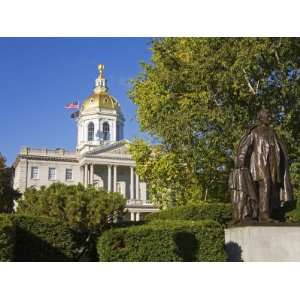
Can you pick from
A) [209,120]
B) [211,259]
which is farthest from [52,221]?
[209,120]

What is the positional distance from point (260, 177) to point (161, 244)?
2637 millimetres

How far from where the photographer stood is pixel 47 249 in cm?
1207

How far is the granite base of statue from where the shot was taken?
424 inches

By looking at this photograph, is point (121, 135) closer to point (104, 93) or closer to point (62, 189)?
point (104, 93)

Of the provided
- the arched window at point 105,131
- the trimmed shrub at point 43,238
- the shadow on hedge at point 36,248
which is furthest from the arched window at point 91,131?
the shadow on hedge at point 36,248

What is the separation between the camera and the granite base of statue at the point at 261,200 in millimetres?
10766

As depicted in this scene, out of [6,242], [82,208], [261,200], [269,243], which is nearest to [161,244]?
[269,243]

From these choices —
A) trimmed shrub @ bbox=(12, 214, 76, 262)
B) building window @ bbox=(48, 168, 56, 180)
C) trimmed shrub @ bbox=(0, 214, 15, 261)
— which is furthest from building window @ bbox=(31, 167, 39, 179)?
trimmed shrub @ bbox=(0, 214, 15, 261)

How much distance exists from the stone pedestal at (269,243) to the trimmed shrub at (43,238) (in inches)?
158

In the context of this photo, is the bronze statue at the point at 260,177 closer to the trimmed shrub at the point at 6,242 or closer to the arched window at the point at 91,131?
the trimmed shrub at the point at 6,242

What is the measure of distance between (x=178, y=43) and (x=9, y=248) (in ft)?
49.2

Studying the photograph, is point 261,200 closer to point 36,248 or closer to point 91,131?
point 36,248

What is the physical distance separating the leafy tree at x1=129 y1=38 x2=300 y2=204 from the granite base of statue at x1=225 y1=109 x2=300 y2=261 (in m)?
7.36

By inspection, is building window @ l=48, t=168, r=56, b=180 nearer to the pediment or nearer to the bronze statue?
the pediment
